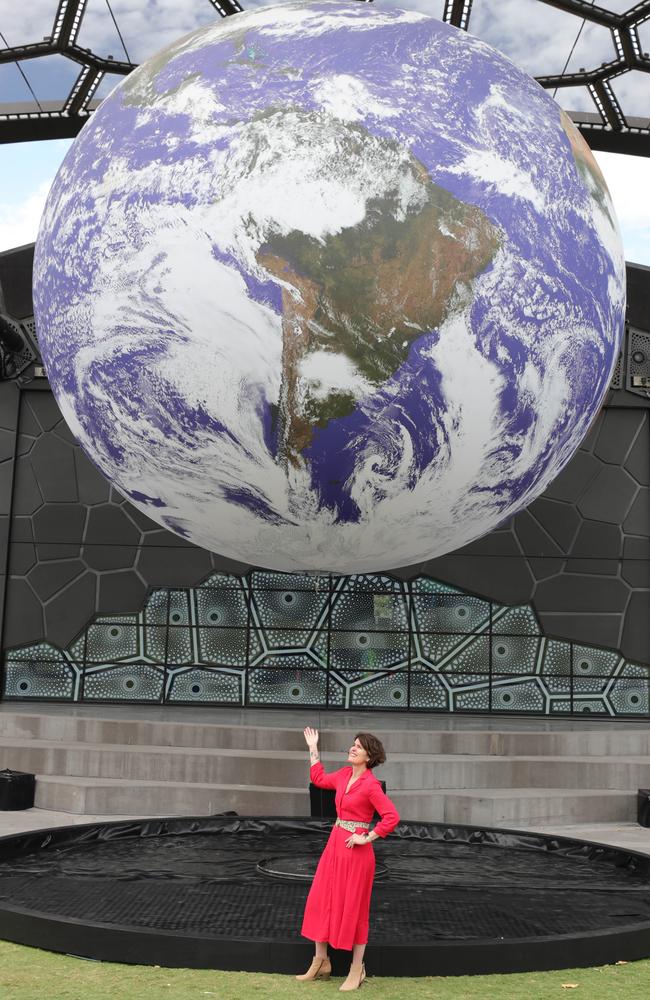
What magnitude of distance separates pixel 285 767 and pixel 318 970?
5166 millimetres

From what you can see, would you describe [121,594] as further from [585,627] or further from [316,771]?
[316,771]

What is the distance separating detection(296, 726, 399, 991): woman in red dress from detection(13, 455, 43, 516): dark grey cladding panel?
11.1m

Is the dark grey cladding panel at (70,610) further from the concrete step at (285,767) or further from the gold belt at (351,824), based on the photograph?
the gold belt at (351,824)

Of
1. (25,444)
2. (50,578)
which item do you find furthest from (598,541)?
(25,444)

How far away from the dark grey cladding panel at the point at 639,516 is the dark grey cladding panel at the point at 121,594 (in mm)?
7016

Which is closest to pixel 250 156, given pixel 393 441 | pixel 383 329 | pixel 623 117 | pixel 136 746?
pixel 383 329

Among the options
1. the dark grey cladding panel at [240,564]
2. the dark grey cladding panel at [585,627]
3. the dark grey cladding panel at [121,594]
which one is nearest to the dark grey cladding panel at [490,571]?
the dark grey cladding panel at [240,564]

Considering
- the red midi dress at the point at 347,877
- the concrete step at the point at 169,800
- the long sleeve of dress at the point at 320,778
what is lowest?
the concrete step at the point at 169,800

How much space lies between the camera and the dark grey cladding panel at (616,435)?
15070mm

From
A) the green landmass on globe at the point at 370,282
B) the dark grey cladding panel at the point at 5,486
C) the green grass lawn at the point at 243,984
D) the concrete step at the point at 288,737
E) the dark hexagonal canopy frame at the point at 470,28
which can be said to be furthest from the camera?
the dark grey cladding panel at the point at 5,486

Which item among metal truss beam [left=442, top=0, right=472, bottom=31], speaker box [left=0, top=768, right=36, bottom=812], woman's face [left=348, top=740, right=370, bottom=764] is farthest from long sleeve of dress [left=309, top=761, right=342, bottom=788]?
metal truss beam [left=442, top=0, right=472, bottom=31]

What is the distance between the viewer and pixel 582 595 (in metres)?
14.8

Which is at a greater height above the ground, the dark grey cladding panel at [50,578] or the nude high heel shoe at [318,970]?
the dark grey cladding panel at [50,578]

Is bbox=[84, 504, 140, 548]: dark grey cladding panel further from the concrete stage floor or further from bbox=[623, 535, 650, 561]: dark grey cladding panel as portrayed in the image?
bbox=[623, 535, 650, 561]: dark grey cladding panel
